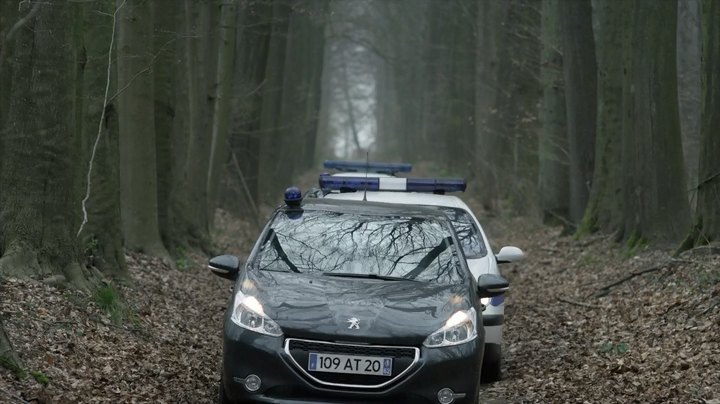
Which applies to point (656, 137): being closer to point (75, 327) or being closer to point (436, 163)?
point (75, 327)

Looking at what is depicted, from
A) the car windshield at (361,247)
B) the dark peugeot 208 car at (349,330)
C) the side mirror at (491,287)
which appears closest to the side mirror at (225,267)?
the dark peugeot 208 car at (349,330)

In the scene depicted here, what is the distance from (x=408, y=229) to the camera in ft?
31.8

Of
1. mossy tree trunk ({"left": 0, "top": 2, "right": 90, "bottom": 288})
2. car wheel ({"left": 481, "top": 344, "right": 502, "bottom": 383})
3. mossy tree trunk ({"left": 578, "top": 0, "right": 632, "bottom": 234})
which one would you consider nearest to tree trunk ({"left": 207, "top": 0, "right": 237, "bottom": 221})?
mossy tree trunk ({"left": 578, "top": 0, "right": 632, "bottom": 234})

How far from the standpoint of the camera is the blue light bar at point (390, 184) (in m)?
12.5

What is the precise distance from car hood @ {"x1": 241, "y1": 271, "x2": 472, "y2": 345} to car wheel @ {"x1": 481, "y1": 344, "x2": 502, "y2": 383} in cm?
243

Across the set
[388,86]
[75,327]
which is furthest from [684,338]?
[388,86]

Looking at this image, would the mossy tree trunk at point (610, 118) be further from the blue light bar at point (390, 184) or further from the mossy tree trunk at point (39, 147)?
the mossy tree trunk at point (39, 147)

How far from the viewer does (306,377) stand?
26.1 feet

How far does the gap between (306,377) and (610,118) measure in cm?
1497

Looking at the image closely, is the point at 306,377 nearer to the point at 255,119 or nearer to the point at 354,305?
the point at 354,305

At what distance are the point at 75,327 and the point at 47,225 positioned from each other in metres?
1.31

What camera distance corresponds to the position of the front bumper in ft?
26.1

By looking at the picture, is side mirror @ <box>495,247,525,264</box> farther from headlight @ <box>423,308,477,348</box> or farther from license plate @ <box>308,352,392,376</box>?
license plate @ <box>308,352,392,376</box>


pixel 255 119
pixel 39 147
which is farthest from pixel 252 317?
pixel 255 119
